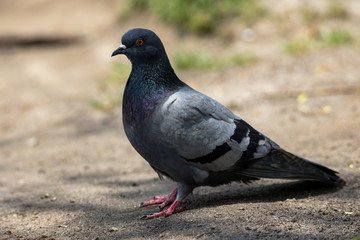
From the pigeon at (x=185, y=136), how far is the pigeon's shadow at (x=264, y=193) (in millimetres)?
146

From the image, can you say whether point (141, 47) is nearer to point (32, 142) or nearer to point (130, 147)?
point (130, 147)

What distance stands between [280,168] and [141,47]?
1.27 m

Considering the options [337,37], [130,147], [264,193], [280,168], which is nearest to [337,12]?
[337,37]

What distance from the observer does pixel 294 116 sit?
612 centimetres

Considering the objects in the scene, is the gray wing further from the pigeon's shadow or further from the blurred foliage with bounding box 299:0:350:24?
the blurred foliage with bounding box 299:0:350:24

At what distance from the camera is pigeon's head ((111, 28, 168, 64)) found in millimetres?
3529

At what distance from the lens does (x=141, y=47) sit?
3533 millimetres

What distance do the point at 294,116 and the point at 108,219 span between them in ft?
10.8

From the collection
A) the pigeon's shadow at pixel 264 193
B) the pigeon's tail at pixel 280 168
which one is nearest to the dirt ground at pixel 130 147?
the pigeon's shadow at pixel 264 193

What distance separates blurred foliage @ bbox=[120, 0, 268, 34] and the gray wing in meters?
6.92

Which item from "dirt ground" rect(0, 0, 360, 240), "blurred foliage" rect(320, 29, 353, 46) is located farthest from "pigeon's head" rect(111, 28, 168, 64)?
"blurred foliage" rect(320, 29, 353, 46)

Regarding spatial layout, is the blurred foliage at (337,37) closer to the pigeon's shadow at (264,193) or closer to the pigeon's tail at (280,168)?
the pigeon's shadow at (264,193)

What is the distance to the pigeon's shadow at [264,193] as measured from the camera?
3.64 m

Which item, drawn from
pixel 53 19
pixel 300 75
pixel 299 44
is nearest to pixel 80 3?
pixel 53 19
